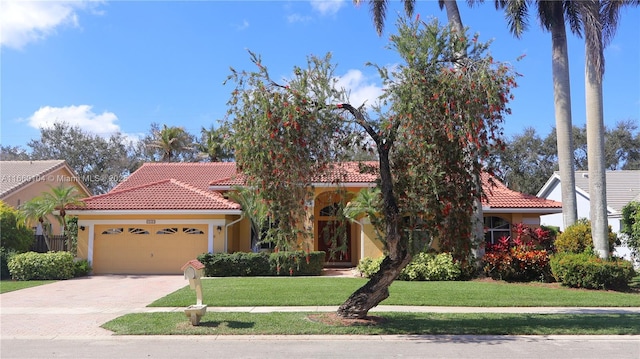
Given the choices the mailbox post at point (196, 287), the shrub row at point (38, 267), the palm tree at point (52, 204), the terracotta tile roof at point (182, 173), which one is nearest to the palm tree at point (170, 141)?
the terracotta tile roof at point (182, 173)

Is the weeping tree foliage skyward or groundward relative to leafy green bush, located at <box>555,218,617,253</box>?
skyward

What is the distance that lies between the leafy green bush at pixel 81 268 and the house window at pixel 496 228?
17.2 metres

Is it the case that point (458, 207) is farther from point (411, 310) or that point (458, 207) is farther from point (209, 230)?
point (209, 230)

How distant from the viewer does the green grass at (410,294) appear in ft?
41.4

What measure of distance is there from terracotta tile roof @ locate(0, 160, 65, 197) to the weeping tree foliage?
21835 mm

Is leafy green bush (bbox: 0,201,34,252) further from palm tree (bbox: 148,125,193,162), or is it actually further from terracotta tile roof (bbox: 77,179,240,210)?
palm tree (bbox: 148,125,193,162)

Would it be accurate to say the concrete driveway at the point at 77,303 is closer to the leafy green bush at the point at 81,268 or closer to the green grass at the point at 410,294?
the leafy green bush at the point at 81,268

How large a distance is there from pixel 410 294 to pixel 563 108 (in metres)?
9.24

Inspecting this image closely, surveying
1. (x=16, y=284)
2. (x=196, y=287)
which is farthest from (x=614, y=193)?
(x=16, y=284)

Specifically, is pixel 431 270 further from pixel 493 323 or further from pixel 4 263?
pixel 4 263

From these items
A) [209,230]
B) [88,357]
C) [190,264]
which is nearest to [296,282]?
[209,230]

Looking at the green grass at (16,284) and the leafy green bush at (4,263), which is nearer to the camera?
the green grass at (16,284)

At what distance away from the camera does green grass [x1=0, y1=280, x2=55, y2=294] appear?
1619cm

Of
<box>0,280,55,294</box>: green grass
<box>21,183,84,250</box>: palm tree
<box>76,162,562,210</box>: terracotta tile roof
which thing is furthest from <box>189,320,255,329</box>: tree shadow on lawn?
<box>21,183,84,250</box>: palm tree
